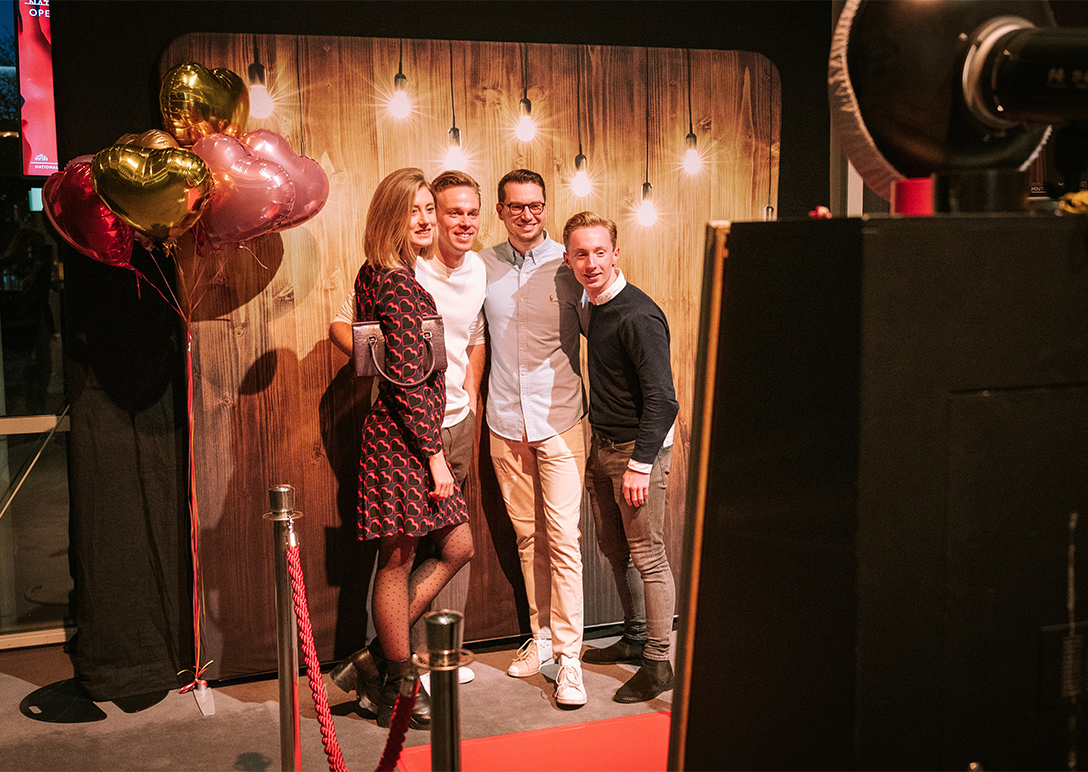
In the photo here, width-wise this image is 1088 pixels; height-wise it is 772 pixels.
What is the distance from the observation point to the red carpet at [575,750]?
5.18 ft

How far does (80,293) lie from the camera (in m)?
3.14

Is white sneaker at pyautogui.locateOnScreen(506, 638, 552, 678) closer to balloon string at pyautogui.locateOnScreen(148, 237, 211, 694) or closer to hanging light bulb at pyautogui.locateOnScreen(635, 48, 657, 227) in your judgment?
balloon string at pyautogui.locateOnScreen(148, 237, 211, 694)

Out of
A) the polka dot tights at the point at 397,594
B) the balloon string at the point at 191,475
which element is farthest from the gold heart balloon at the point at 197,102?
the polka dot tights at the point at 397,594

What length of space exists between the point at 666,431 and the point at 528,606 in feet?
3.52

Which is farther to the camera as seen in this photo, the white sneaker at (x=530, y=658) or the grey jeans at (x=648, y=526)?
the white sneaker at (x=530, y=658)

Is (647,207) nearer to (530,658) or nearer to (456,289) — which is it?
(456,289)

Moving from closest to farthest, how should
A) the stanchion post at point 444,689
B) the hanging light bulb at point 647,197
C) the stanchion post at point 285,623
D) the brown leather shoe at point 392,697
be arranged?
the stanchion post at point 444,689, the stanchion post at point 285,623, the brown leather shoe at point 392,697, the hanging light bulb at point 647,197

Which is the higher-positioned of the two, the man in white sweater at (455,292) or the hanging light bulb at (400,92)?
the hanging light bulb at (400,92)

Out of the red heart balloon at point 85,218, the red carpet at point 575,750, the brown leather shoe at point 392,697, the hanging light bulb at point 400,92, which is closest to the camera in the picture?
the red carpet at point 575,750

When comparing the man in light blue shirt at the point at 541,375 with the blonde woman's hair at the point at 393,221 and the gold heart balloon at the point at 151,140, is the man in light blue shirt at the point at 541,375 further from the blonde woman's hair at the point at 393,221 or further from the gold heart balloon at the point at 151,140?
the gold heart balloon at the point at 151,140

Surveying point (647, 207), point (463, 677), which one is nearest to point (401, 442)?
point (463, 677)

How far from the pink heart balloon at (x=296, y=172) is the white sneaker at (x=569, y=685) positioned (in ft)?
5.66

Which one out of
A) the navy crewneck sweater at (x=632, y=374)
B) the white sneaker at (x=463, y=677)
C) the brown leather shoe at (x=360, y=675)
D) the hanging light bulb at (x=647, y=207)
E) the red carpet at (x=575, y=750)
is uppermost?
the hanging light bulb at (x=647, y=207)

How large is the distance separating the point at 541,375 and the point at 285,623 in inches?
52.8
